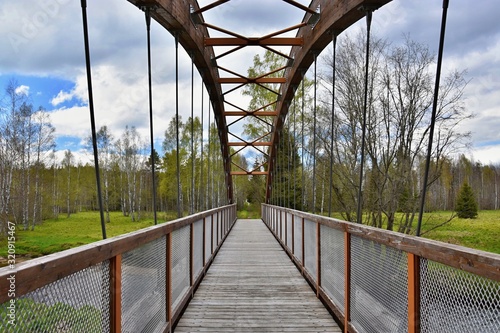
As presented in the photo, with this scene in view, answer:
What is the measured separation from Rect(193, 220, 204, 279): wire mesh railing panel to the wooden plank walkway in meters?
0.23

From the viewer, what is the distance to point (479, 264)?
1.28m

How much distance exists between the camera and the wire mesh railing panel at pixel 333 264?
123 inches

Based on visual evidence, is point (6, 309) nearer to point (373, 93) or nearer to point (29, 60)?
point (29, 60)

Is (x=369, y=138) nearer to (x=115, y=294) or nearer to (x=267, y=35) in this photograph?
(x=267, y=35)

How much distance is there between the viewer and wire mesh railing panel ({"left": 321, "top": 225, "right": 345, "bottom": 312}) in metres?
3.13

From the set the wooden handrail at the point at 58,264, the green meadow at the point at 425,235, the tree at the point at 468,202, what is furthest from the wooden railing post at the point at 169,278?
the tree at the point at 468,202

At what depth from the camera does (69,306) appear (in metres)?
1.39

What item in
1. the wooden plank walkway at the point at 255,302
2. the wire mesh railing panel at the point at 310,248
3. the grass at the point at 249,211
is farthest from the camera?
the grass at the point at 249,211

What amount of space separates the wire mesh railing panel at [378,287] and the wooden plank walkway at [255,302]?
0.68 meters

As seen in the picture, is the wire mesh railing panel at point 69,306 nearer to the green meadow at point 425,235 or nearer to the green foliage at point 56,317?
→ the green foliage at point 56,317

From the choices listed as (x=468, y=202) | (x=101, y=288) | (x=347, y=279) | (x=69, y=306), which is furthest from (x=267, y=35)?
(x=468, y=202)

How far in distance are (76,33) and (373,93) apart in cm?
780

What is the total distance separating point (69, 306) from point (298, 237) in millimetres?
4545

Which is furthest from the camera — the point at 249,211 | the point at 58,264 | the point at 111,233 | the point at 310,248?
the point at 249,211
